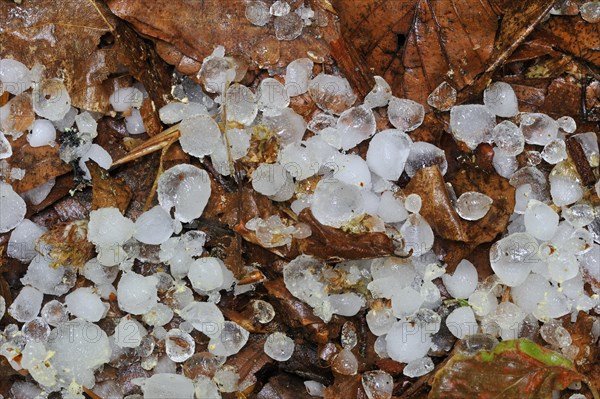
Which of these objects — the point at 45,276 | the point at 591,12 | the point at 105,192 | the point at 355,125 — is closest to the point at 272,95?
the point at 355,125

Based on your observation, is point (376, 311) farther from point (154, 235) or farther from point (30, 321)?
point (30, 321)

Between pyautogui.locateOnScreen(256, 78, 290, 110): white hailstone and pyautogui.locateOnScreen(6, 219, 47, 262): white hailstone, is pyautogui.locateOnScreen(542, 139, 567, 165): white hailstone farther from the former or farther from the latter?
pyautogui.locateOnScreen(6, 219, 47, 262): white hailstone

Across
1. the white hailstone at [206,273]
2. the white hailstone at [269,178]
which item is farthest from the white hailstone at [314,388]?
the white hailstone at [269,178]

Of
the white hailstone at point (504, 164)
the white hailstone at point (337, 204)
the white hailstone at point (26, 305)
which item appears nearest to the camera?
the white hailstone at point (337, 204)

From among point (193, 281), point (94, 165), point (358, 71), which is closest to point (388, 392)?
point (193, 281)

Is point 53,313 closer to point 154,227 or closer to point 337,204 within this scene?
point 154,227

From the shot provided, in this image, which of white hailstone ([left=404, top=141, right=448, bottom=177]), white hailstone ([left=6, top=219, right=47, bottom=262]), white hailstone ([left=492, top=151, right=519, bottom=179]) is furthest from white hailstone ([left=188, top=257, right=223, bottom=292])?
white hailstone ([left=492, top=151, right=519, bottom=179])

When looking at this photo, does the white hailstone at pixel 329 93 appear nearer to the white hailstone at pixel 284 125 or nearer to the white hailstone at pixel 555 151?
the white hailstone at pixel 284 125
